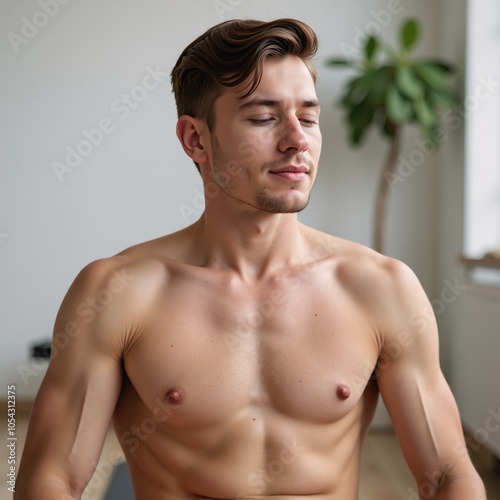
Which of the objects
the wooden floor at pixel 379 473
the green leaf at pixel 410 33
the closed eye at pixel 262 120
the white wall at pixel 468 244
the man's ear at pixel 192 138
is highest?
the green leaf at pixel 410 33

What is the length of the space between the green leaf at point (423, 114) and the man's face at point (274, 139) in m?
2.98

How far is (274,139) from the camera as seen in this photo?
132 cm

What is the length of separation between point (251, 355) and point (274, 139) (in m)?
0.37

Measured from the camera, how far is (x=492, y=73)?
13.6ft

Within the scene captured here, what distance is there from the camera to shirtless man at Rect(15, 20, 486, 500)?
4.29ft

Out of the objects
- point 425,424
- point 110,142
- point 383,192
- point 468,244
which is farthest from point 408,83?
point 425,424

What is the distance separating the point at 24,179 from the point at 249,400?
3.61m

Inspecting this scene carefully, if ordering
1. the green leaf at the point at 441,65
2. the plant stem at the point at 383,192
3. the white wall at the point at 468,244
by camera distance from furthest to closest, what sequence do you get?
the plant stem at the point at 383,192, the green leaf at the point at 441,65, the white wall at the point at 468,244

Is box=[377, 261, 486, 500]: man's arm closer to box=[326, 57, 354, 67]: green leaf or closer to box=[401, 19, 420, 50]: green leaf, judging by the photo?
box=[326, 57, 354, 67]: green leaf

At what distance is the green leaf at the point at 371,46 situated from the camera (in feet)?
14.3

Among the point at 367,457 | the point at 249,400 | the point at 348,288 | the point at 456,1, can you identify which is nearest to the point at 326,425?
the point at 249,400

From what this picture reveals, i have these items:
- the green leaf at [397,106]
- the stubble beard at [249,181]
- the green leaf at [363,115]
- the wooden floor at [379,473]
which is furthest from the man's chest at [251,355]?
the green leaf at [363,115]

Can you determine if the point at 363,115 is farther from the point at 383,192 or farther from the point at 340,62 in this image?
the point at 383,192

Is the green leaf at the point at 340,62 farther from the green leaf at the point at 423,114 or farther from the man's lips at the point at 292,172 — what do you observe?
the man's lips at the point at 292,172
